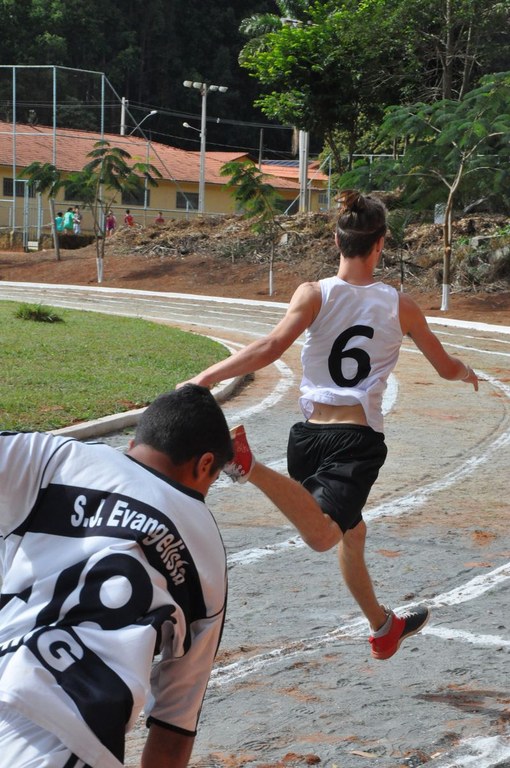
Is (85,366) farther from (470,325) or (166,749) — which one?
(470,325)

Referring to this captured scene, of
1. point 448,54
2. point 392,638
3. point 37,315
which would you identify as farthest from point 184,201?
point 392,638

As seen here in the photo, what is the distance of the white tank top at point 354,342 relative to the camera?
4.24 meters

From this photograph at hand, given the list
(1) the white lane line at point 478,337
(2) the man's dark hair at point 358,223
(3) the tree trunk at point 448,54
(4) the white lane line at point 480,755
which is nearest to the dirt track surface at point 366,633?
(4) the white lane line at point 480,755

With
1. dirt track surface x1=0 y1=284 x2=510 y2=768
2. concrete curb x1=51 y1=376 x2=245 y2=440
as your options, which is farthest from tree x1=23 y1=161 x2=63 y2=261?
dirt track surface x1=0 y1=284 x2=510 y2=768

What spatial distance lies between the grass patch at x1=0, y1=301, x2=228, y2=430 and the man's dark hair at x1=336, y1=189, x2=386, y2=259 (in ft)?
18.1

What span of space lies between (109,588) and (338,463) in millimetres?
2091

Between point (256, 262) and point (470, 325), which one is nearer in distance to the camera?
point (470, 325)

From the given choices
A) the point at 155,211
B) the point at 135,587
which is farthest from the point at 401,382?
the point at 155,211

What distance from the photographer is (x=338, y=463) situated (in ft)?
A: 13.7

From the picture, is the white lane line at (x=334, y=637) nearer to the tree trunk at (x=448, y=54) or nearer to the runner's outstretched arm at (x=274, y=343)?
the runner's outstretched arm at (x=274, y=343)

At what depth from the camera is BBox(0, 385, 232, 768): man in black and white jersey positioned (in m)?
2.08

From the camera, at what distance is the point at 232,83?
8094 centimetres

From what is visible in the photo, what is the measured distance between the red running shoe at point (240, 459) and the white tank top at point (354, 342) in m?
1.24

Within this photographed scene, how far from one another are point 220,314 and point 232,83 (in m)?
58.6
